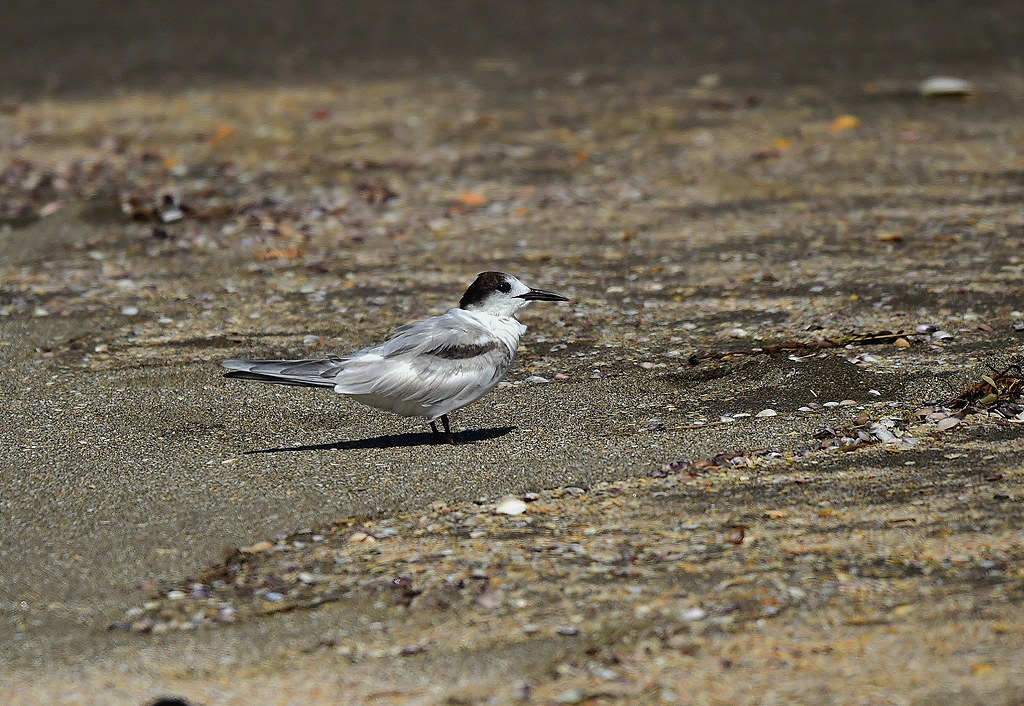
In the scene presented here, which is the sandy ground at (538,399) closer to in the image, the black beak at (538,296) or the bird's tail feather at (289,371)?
the bird's tail feather at (289,371)

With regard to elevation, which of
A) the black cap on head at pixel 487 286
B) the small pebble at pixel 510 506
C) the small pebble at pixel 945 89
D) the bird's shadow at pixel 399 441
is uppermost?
the small pebble at pixel 945 89

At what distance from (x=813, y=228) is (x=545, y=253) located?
1.49 m

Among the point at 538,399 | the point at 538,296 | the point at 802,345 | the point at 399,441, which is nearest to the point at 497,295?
the point at 538,296

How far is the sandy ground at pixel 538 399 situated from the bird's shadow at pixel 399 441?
0.07 ft

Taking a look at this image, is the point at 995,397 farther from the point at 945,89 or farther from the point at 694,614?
the point at 945,89

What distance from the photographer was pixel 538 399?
5.48 metres

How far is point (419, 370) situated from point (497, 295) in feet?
1.88

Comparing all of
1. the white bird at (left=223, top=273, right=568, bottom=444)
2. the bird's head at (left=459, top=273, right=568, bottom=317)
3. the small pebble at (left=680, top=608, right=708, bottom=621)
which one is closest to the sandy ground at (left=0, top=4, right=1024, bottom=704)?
the small pebble at (left=680, top=608, right=708, bottom=621)

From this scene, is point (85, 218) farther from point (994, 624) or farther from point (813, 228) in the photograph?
point (994, 624)

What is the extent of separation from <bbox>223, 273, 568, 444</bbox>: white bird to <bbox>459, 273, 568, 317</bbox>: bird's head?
126 millimetres

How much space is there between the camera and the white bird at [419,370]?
16.0 ft

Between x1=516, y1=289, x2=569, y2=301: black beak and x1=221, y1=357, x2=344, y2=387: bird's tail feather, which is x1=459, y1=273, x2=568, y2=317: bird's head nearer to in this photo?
x1=516, y1=289, x2=569, y2=301: black beak

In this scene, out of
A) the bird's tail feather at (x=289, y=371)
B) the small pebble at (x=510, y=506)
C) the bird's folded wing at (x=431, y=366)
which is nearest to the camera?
the small pebble at (x=510, y=506)

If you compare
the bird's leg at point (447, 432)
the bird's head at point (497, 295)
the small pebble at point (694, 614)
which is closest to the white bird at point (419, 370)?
the bird's leg at point (447, 432)
